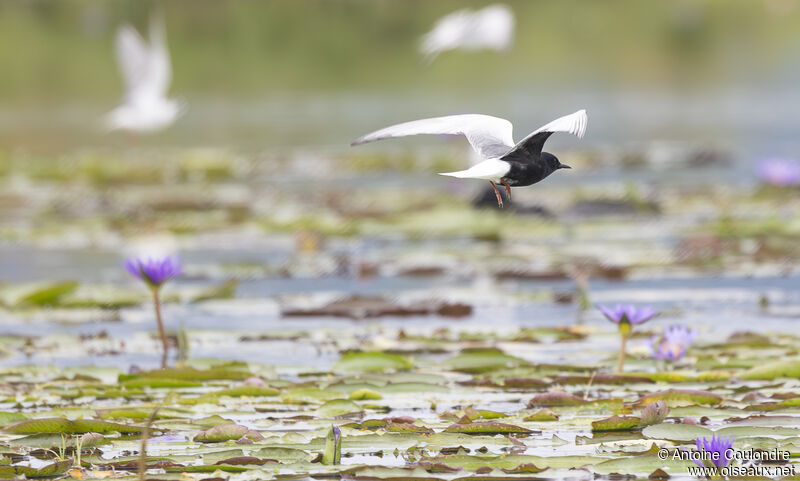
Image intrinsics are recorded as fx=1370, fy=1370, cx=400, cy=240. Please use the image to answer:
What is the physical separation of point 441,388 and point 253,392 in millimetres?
722

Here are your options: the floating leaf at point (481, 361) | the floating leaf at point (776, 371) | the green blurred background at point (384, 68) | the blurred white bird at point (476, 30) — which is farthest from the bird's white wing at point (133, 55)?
the floating leaf at point (776, 371)

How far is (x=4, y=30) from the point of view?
156 feet

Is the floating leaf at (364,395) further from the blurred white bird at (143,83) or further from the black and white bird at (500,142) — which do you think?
the blurred white bird at (143,83)

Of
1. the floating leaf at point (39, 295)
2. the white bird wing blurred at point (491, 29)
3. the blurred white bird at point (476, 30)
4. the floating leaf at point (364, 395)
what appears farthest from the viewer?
the white bird wing blurred at point (491, 29)

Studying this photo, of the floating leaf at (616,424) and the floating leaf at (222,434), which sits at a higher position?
the floating leaf at (616,424)

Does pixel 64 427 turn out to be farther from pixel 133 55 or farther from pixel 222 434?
pixel 133 55

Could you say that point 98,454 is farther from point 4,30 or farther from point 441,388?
point 4,30

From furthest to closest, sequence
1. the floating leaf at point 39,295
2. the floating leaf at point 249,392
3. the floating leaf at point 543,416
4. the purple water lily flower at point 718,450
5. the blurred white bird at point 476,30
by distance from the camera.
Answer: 1. the blurred white bird at point 476,30
2. the floating leaf at point 39,295
3. the floating leaf at point 249,392
4. the floating leaf at point 543,416
5. the purple water lily flower at point 718,450

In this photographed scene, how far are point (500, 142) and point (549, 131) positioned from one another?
1.57ft

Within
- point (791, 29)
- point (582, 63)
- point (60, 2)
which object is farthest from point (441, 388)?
point (60, 2)

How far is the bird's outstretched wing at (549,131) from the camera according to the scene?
3947 mm

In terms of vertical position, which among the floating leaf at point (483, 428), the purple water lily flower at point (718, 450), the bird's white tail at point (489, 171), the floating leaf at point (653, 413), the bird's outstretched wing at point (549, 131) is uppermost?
the bird's outstretched wing at point (549, 131)

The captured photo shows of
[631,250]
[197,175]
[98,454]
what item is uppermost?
[197,175]

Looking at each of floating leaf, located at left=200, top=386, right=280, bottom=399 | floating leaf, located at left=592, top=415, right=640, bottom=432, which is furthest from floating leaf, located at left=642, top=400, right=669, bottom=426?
floating leaf, located at left=200, top=386, right=280, bottom=399
